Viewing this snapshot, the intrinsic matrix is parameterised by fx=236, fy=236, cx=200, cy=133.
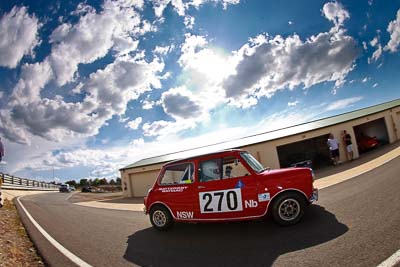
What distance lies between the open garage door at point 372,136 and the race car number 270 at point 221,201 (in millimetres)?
18786

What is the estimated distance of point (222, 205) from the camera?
535 centimetres

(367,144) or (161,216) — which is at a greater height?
(367,144)

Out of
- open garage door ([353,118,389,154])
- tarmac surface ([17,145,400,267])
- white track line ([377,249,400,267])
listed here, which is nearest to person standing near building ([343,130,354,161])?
open garage door ([353,118,389,154])

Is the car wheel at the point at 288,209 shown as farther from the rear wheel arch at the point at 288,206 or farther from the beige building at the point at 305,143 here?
the beige building at the point at 305,143

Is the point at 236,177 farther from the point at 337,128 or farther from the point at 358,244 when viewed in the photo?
the point at 337,128

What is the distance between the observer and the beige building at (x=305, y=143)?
56.0 ft

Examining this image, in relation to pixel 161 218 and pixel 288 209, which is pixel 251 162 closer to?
pixel 288 209

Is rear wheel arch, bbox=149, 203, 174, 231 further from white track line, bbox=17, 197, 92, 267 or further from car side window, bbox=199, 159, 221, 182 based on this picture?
white track line, bbox=17, 197, 92, 267

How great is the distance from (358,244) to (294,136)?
1412 cm

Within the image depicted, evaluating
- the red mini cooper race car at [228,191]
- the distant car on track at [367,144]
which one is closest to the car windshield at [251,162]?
the red mini cooper race car at [228,191]

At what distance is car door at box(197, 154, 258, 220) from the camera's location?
5.16m

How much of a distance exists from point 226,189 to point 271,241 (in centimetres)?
141

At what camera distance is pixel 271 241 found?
438cm

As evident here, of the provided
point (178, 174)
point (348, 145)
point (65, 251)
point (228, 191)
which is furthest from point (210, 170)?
point (348, 145)
